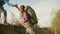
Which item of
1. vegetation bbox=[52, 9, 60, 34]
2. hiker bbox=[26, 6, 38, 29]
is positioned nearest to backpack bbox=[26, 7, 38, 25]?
hiker bbox=[26, 6, 38, 29]

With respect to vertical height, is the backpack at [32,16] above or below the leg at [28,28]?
above

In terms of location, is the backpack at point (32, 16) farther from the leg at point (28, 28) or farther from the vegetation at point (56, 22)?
the vegetation at point (56, 22)

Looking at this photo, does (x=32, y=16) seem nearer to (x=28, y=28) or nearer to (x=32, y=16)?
(x=32, y=16)

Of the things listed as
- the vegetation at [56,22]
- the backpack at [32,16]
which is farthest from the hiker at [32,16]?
the vegetation at [56,22]

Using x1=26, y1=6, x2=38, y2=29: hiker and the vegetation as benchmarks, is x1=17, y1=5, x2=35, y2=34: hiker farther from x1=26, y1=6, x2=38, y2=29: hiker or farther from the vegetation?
the vegetation

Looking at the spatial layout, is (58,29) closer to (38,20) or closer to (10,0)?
(38,20)

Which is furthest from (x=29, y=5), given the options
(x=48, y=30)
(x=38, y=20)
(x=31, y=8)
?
(x=48, y=30)

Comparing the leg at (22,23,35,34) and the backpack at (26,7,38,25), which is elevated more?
the backpack at (26,7,38,25)

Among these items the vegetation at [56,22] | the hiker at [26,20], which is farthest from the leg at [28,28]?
the vegetation at [56,22]

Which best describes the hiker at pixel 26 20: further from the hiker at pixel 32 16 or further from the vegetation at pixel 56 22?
the vegetation at pixel 56 22

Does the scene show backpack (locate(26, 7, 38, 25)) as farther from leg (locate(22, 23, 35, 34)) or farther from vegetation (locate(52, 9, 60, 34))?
vegetation (locate(52, 9, 60, 34))

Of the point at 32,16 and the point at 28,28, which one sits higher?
the point at 32,16

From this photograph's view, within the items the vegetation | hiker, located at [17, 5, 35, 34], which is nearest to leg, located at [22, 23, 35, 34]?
hiker, located at [17, 5, 35, 34]

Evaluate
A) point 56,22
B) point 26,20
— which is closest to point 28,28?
point 26,20
